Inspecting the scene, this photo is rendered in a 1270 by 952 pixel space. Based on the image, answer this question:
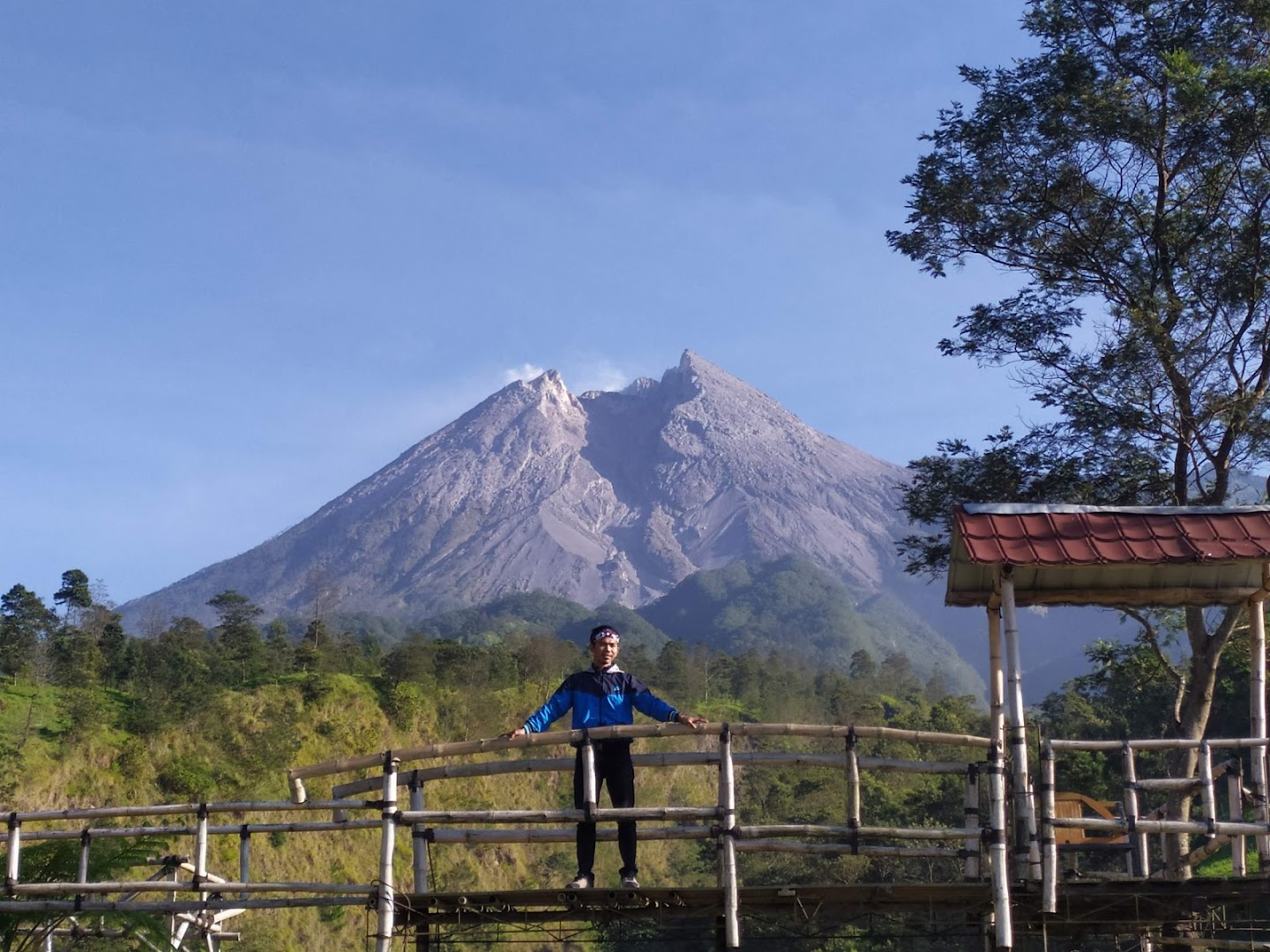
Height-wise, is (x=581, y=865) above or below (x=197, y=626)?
below

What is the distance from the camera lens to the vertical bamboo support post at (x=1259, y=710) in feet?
23.5

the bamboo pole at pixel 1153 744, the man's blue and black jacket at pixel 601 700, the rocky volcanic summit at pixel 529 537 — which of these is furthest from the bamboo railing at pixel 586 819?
the rocky volcanic summit at pixel 529 537

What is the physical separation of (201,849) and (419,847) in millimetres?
1315

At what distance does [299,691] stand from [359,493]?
166428mm

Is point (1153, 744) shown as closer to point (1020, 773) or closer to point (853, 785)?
point (1020, 773)

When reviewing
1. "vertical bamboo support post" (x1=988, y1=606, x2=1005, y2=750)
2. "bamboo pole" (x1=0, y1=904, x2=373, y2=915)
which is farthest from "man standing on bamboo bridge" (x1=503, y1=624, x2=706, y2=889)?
"vertical bamboo support post" (x1=988, y1=606, x2=1005, y2=750)

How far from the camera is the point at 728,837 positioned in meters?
6.54

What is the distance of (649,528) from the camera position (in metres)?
192

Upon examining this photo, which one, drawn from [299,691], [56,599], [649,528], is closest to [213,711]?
[299,691]

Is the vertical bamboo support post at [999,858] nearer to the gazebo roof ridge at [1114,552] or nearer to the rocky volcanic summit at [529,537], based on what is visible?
the gazebo roof ridge at [1114,552]

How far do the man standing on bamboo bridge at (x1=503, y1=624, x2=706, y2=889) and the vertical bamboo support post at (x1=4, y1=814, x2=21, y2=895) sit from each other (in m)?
3.08

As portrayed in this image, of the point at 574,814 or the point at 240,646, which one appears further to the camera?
the point at 240,646

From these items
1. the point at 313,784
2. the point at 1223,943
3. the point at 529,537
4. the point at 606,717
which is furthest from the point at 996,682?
the point at 529,537

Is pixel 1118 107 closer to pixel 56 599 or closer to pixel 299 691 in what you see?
pixel 299 691
